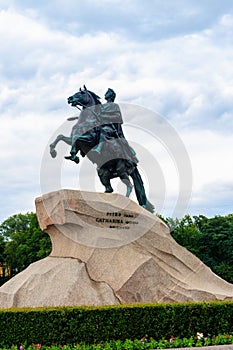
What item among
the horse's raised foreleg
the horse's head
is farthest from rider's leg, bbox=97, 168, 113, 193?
the horse's head

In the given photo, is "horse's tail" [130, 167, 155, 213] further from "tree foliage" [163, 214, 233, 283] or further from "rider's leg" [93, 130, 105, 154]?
"tree foliage" [163, 214, 233, 283]

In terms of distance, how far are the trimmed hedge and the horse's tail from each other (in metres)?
5.11

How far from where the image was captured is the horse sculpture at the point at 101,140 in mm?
11180

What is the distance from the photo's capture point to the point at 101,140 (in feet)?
36.8

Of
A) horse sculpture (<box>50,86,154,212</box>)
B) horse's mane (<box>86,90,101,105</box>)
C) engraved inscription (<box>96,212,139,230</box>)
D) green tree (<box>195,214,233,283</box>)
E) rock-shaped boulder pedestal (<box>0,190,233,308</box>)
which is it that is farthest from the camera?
green tree (<box>195,214,233,283</box>)

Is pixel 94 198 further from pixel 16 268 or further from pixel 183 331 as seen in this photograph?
pixel 16 268

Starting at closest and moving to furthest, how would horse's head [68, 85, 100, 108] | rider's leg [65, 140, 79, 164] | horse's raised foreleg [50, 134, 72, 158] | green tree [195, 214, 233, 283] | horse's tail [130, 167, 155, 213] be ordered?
rider's leg [65, 140, 79, 164] < horse's raised foreleg [50, 134, 72, 158] < horse's head [68, 85, 100, 108] < horse's tail [130, 167, 155, 213] < green tree [195, 214, 233, 283]

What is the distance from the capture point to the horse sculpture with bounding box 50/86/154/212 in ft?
36.7

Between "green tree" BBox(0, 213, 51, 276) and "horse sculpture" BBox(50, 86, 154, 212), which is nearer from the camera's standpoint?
"horse sculpture" BBox(50, 86, 154, 212)

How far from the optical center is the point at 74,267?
935 cm

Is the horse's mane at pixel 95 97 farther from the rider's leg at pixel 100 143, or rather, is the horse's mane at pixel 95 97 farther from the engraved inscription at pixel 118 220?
the engraved inscription at pixel 118 220

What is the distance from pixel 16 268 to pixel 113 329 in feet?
97.6

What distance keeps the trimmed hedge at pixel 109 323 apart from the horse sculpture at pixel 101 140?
446cm

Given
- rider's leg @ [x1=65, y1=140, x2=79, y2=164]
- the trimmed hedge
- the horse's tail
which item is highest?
rider's leg @ [x1=65, y1=140, x2=79, y2=164]
